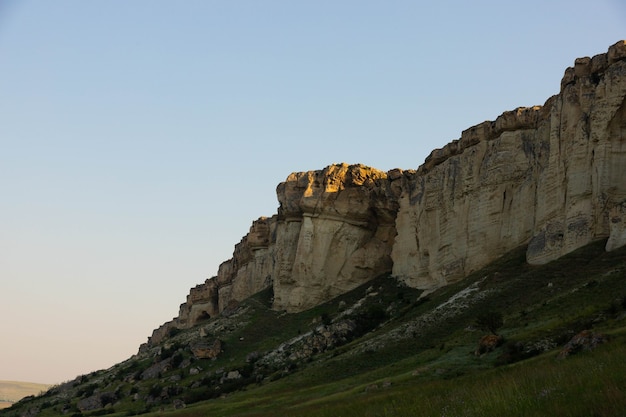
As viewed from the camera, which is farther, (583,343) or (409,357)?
(409,357)

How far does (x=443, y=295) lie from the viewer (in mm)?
67375

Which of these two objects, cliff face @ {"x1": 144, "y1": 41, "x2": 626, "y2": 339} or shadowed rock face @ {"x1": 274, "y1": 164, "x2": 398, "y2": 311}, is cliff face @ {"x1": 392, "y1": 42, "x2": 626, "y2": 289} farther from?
shadowed rock face @ {"x1": 274, "y1": 164, "x2": 398, "y2": 311}

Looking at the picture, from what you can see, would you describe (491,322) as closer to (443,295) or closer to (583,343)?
(583,343)

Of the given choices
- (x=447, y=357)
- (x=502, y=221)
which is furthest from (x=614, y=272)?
(x=502, y=221)

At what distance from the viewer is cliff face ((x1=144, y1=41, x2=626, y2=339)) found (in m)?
56.4

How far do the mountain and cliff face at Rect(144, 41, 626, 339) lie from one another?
0.17 metres

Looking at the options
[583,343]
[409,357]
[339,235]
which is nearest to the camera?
[583,343]

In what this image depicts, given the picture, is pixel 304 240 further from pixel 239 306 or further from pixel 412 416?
pixel 412 416

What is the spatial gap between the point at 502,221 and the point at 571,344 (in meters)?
41.1

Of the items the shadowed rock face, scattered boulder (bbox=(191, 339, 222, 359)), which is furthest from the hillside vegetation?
the shadowed rock face

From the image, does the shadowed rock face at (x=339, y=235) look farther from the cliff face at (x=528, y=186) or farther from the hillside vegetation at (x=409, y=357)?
the cliff face at (x=528, y=186)

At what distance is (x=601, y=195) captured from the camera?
55156mm

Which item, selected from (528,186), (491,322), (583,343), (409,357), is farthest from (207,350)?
(583,343)

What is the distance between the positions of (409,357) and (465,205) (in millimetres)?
28688
